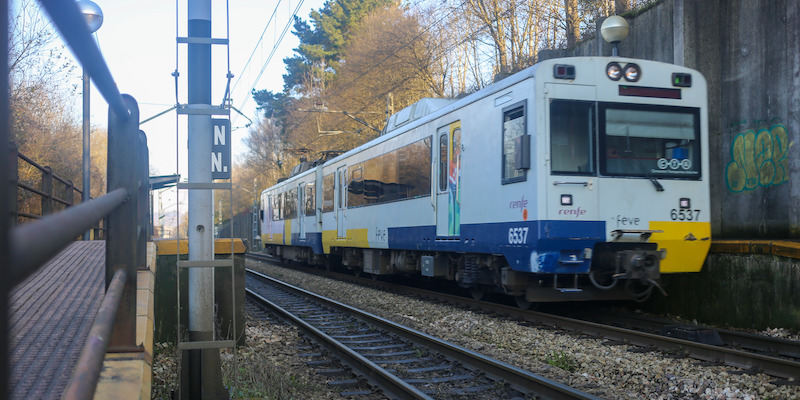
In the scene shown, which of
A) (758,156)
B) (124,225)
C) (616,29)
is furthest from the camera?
(616,29)

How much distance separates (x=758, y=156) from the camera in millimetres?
9609

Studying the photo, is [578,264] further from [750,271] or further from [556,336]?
[750,271]

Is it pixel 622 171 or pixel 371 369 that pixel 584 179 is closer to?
pixel 622 171

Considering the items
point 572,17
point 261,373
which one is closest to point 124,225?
point 261,373

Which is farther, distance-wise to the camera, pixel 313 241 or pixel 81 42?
pixel 313 241

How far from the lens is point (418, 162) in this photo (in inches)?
477

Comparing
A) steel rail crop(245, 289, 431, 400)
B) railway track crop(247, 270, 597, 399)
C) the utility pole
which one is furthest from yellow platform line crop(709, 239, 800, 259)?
the utility pole

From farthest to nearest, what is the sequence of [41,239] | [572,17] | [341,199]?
[572,17]
[341,199]
[41,239]

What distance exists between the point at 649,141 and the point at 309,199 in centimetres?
1319

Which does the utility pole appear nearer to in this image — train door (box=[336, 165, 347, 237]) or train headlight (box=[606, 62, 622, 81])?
train headlight (box=[606, 62, 622, 81])

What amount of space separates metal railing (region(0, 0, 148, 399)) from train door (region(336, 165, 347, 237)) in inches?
557

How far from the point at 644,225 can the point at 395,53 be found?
85.4 feet

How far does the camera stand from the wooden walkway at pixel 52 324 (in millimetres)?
2020

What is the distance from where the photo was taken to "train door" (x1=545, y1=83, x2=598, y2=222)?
834 cm
